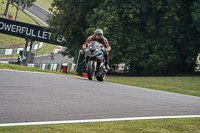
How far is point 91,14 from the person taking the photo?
3425cm

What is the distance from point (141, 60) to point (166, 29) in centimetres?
354

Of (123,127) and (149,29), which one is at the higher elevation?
(149,29)

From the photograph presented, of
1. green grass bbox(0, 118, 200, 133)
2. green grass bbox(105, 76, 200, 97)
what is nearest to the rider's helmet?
green grass bbox(105, 76, 200, 97)

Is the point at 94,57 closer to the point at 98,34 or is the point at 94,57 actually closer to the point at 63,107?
the point at 98,34

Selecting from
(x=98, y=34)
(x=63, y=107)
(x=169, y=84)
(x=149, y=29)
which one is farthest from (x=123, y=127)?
(x=149, y=29)

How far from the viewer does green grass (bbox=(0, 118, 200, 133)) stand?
16.1 feet

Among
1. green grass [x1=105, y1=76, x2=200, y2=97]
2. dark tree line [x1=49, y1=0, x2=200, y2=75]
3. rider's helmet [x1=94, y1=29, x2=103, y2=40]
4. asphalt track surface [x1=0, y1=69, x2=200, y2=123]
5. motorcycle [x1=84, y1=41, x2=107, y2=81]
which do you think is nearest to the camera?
asphalt track surface [x1=0, y1=69, x2=200, y2=123]

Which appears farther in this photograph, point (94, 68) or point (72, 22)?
point (72, 22)

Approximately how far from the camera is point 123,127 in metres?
5.53

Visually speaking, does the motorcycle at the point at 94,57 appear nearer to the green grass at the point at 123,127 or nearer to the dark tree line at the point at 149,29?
the green grass at the point at 123,127

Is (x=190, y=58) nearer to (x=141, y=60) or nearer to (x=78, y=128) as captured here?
(x=141, y=60)

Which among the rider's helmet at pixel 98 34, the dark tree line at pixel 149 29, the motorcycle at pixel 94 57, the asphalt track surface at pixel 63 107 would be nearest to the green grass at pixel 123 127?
the asphalt track surface at pixel 63 107

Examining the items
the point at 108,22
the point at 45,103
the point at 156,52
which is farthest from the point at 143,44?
the point at 45,103

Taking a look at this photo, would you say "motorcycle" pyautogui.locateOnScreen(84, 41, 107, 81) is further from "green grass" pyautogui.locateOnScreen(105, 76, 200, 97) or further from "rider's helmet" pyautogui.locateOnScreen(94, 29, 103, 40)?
"green grass" pyautogui.locateOnScreen(105, 76, 200, 97)
